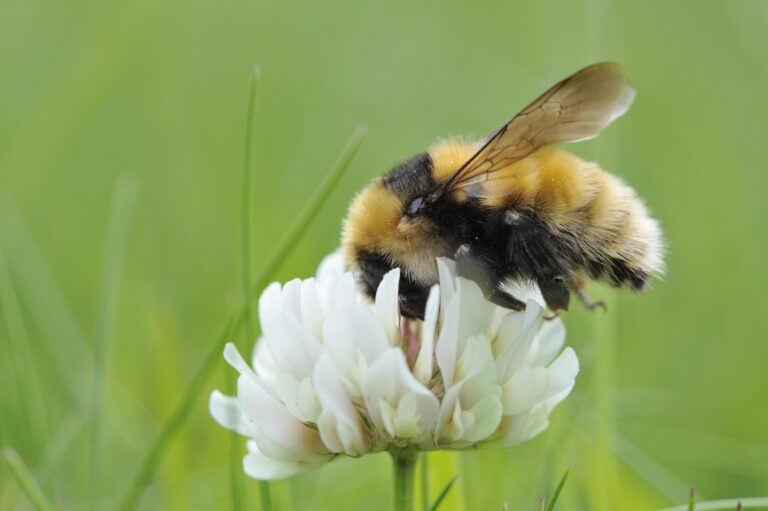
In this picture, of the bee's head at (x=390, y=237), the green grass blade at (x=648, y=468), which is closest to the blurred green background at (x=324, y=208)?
the green grass blade at (x=648, y=468)

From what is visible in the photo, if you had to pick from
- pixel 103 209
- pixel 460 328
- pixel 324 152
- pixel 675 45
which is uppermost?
pixel 675 45

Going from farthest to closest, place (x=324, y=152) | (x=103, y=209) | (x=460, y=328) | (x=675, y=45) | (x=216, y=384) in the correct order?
(x=675, y=45)
(x=324, y=152)
(x=103, y=209)
(x=216, y=384)
(x=460, y=328)

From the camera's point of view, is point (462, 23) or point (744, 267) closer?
point (744, 267)

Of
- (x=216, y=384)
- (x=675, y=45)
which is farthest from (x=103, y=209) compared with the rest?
(x=675, y=45)

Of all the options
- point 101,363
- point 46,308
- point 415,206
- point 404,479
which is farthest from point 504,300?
point 46,308

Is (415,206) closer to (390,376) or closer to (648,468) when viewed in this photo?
(390,376)

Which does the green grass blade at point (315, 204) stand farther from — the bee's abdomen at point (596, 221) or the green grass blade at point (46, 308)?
the green grass blade at point (46, 308)

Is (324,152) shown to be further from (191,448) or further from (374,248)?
(374,248)
